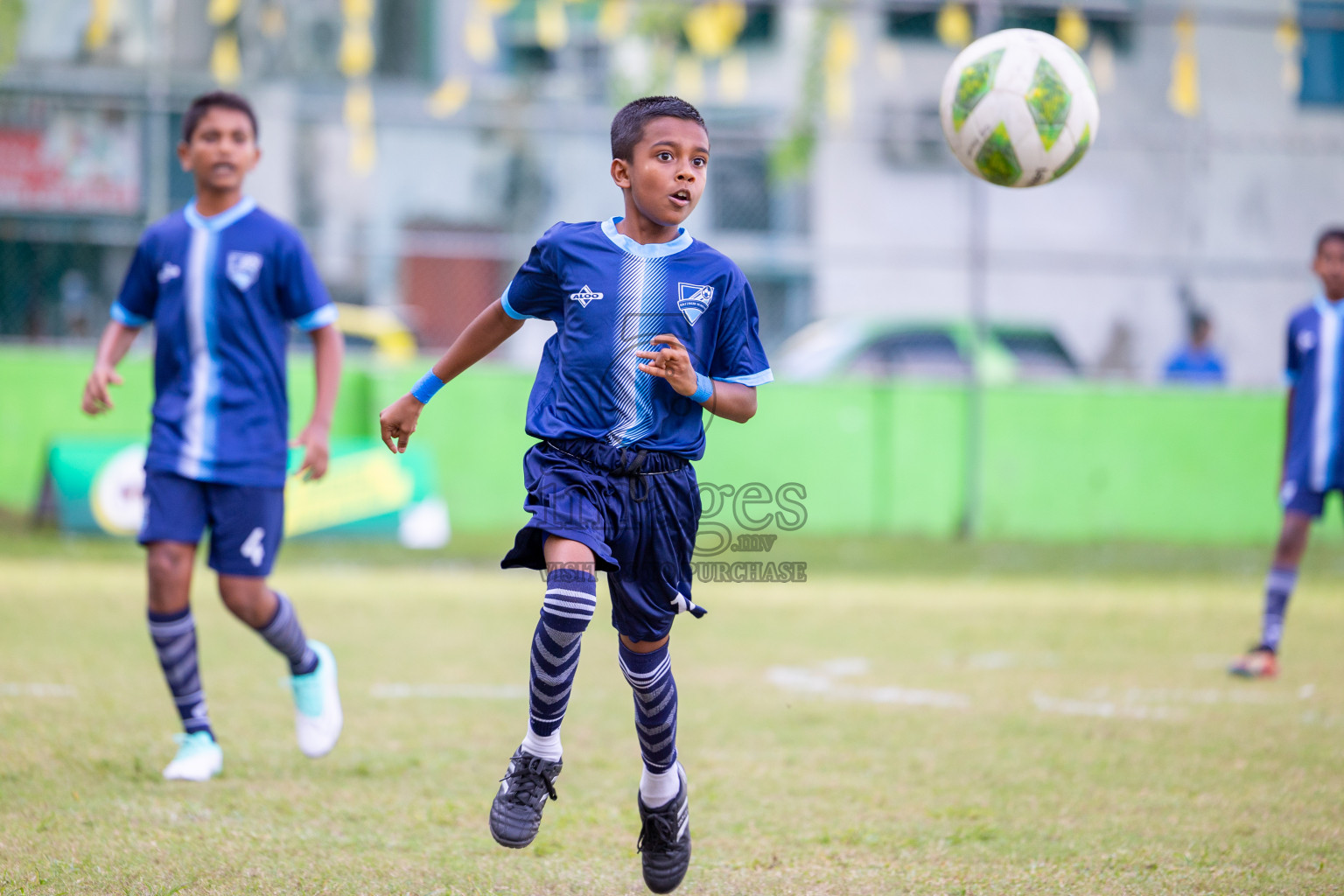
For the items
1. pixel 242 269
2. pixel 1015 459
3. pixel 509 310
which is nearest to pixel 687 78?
pixel 1015 459

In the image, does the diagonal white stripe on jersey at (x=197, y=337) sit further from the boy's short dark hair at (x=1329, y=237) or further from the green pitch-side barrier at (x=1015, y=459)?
the green pitch-side barrier at (x=1015, y=459)

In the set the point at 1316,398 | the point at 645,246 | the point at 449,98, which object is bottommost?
the point at 1316,398

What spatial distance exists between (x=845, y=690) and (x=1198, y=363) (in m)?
8.64

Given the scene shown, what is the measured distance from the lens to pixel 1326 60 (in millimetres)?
17703

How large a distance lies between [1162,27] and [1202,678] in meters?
12.6

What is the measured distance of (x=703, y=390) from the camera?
3779mm

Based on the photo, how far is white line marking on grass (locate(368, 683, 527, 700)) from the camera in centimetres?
639

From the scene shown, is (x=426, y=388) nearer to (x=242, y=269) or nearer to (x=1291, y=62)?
(x=242, y=269)

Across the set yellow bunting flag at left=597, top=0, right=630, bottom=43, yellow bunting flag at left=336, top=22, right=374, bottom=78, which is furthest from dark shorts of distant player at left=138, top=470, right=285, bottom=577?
yellow bunting flag at left=336, top=22, right=374, bottom=78

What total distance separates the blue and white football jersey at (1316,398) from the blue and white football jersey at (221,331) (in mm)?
Answer: 5138

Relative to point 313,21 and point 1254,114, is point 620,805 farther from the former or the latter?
point 313,21

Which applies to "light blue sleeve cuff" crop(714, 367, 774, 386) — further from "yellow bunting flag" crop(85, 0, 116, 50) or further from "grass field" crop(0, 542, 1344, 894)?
"yellow bunting flag" crop(85, 0, 116, 50)

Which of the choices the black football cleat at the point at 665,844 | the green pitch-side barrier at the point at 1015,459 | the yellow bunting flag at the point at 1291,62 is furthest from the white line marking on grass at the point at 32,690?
the yellow bunting flag at the point at 1291,62

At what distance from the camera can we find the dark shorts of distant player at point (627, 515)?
3789 mm
